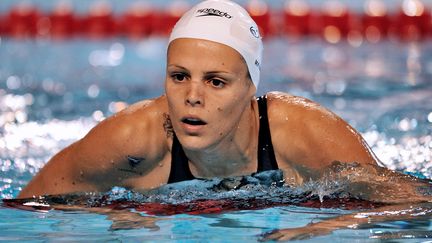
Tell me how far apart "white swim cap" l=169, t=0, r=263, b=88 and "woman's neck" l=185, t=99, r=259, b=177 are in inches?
8.0

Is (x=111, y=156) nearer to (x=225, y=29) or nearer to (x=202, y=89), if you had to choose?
(x=202, y=89)

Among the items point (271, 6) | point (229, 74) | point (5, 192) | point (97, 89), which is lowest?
point (5, 192)

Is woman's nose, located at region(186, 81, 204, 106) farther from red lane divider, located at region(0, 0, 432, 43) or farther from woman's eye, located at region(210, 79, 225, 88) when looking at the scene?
red lane divider, located at region(0, 0, 432, 43)

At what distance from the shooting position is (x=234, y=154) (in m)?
3.24

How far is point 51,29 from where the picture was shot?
10.2 m

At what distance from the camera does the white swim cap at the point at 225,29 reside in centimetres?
298

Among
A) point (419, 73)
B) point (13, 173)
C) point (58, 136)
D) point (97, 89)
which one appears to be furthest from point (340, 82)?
point (13, 173)

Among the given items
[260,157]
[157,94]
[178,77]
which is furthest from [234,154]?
[157,94]

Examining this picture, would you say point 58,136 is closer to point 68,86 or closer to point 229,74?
point 68,86

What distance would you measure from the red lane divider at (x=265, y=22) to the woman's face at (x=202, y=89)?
270 inches

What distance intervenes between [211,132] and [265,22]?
23.2 ft

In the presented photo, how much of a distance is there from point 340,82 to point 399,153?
2.44 meters

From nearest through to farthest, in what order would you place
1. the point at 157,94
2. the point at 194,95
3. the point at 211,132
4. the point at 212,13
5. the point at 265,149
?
the point at 194,95
the point at 211,132
the point at 212,13
the point at 265,149
the point at 157,94

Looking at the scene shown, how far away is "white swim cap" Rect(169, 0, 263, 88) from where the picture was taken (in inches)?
117
